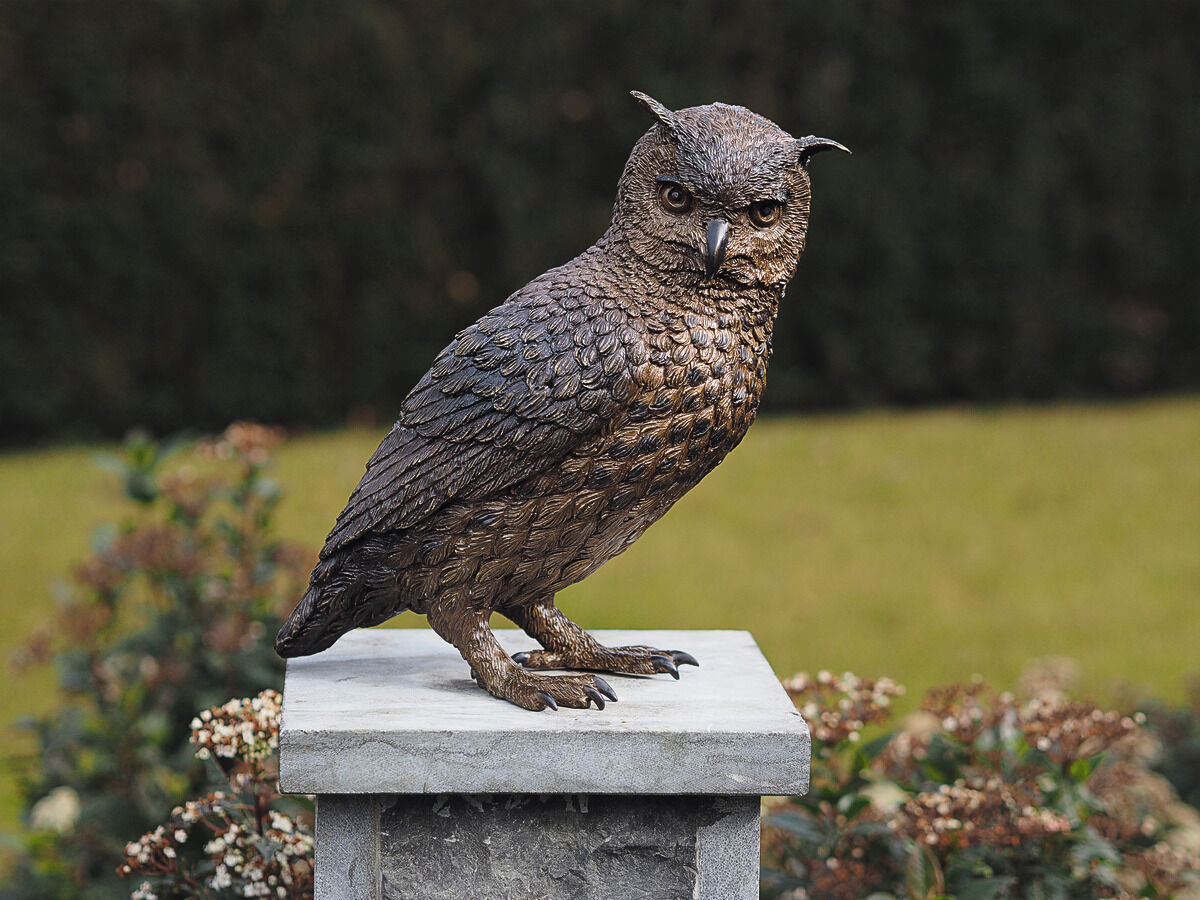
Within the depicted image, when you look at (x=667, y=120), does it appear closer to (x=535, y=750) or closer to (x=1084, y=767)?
(x=535, y=750)

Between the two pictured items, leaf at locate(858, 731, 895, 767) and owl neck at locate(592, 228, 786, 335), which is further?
leaf at locate(858, 731, 895, 767)

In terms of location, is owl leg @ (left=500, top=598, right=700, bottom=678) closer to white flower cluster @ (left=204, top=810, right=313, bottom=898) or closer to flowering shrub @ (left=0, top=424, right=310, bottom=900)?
white flower cluster @ (left=204, top=810, right=313, bottom=898)

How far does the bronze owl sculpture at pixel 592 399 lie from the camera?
2.46m

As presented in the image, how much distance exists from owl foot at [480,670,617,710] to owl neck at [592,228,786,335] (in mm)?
715

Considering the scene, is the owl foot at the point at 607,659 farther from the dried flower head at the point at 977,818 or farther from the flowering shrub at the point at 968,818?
the dried flower head at the point at 977,818

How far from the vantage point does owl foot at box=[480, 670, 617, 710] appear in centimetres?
252

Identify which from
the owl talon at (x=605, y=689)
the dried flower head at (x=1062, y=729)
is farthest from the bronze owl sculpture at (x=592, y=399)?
the dried flower head at (x=1062, y=729)

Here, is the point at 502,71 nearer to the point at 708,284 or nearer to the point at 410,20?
the point at 410,20

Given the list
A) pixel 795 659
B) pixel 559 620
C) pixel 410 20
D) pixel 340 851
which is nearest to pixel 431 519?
pixel 559 620

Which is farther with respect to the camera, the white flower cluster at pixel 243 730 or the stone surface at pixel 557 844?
the white flower cluster at pixel 243 730

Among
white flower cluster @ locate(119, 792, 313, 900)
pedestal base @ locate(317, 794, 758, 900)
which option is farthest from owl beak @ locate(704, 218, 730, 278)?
white flower cluster @ locate(119, 792, 313, 900)

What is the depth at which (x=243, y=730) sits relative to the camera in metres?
2.69

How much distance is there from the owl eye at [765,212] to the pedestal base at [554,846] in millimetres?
1072

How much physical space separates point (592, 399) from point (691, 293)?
29 cm
